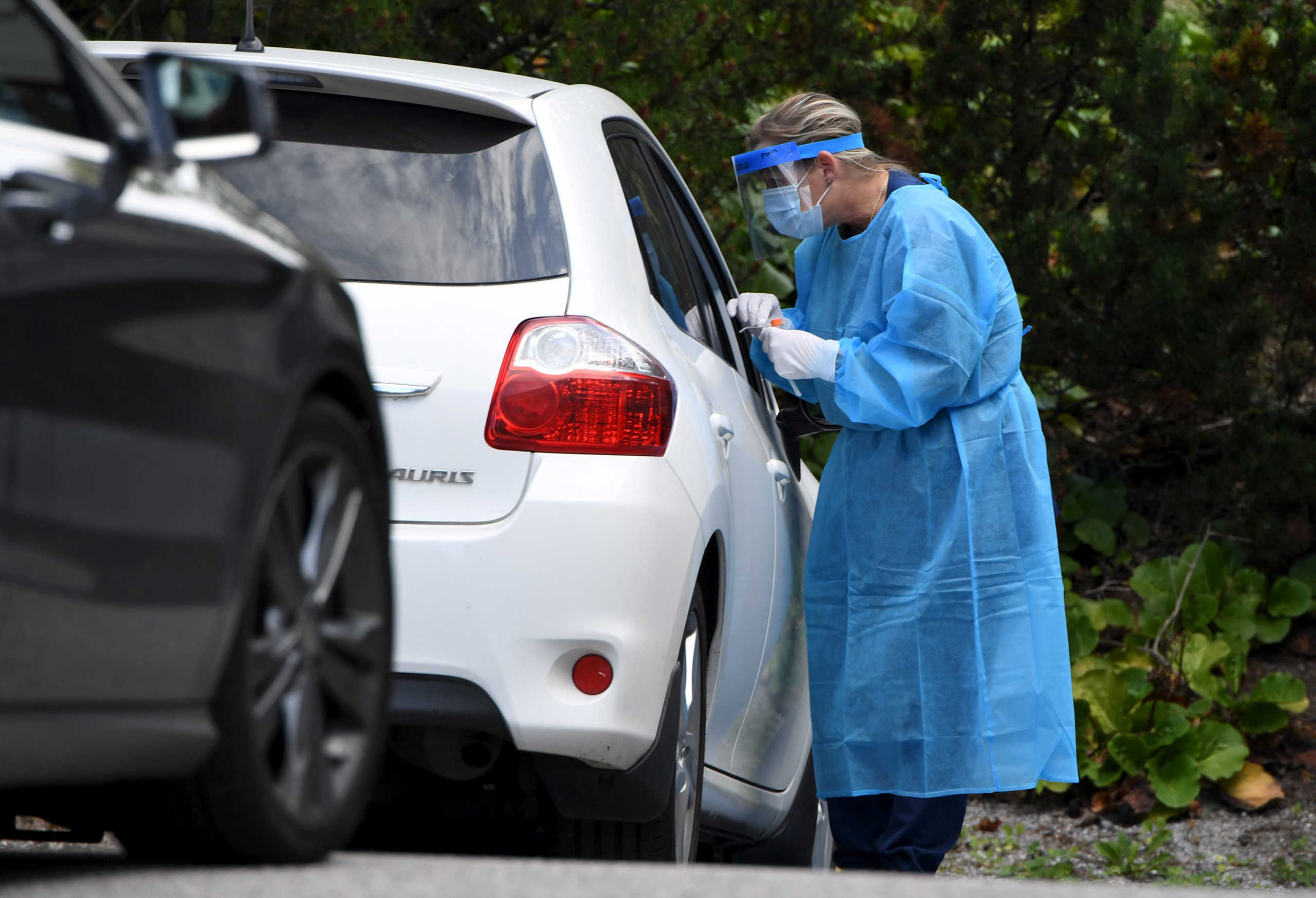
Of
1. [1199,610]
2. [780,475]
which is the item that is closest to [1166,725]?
[1199,610]

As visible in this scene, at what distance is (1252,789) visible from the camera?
719 cm

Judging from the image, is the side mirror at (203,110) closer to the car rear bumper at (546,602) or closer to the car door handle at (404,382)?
the car door handle at (404,382)

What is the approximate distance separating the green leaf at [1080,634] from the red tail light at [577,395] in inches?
182

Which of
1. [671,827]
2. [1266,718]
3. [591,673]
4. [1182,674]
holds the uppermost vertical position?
[591,673]

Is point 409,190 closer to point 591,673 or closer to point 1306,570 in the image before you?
point 591,673

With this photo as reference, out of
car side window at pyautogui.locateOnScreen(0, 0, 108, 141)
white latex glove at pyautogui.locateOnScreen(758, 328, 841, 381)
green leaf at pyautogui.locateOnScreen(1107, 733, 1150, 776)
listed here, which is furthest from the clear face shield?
green leaf at pyautogui.locateOnScreen(1107, 733, 1150, 776)

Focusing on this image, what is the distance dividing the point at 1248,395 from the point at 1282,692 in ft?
3.84

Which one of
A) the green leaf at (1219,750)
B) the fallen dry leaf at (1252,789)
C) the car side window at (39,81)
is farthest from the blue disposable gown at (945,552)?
the fallen dry leaf at (1252,789)

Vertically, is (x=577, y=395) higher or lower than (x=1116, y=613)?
higher

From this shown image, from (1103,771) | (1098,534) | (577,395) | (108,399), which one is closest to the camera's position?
(108,399)

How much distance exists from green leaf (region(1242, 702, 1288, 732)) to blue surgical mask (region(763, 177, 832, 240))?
3.73 m

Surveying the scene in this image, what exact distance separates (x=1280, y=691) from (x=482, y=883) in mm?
5802

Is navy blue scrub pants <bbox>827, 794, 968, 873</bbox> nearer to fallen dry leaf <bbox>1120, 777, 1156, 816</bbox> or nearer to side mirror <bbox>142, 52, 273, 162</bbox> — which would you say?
→ side mirror <bbox>142, 52, 273, 162</bbox>

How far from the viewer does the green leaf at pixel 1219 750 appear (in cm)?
712
